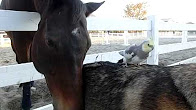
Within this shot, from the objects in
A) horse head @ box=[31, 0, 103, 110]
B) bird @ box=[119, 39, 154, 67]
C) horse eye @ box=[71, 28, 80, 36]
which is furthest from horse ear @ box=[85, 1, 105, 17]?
bird @ box=[119, 39, 154, 67]

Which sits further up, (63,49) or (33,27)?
(33,27)

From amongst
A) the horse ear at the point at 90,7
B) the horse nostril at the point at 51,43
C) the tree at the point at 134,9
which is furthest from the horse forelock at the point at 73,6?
the tree at the point at 134,9

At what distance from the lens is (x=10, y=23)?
7.52 ft

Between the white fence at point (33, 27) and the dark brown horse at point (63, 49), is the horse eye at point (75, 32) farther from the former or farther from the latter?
the white fence at point (33, 27)

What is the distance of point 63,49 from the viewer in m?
1.57

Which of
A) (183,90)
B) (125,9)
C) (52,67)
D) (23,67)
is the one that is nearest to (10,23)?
(23,67)

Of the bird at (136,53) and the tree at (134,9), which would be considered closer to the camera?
the bird at (136,53)

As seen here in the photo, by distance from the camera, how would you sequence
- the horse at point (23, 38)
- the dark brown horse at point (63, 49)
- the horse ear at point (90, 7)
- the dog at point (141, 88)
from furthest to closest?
the horse at point (23, 38) < the horse ear at point (90, 7) < the dark brown horse at point (63, 49) < the dog at point (141, 88)

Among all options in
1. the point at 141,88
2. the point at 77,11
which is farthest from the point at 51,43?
the point at 141,88

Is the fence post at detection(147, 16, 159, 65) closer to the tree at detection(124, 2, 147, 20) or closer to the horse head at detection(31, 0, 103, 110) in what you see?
the horse head at detection(31, 0, 103, 110)

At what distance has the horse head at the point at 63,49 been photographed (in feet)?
4.87

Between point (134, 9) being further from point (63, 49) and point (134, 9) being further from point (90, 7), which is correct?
point (63, 49)

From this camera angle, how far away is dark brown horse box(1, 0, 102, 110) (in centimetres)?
149

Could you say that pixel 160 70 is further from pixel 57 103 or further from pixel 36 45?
pixel 36 45
